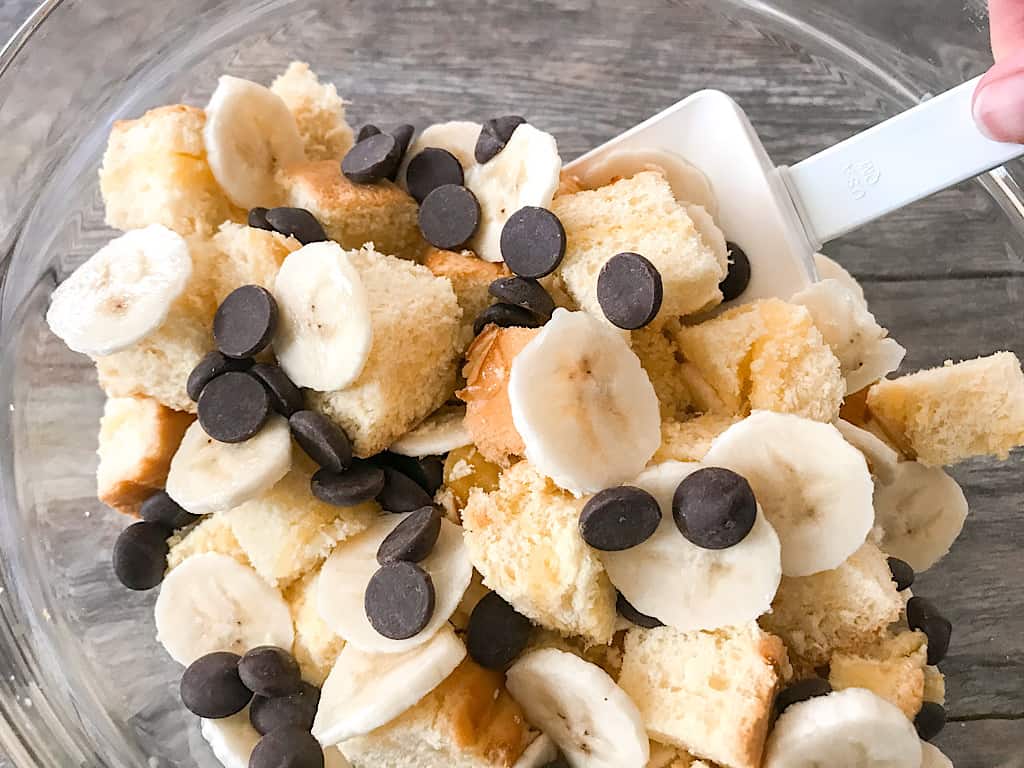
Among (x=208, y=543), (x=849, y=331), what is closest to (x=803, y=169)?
(x=849, y=331)

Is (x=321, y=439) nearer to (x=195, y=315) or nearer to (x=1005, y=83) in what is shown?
(x=195, y=315)

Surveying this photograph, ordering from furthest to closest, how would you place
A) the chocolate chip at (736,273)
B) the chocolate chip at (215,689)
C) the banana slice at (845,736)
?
the chocolate chip at (736,273)
the chocolate chip at (215,689)
the banana slice at (845,736)

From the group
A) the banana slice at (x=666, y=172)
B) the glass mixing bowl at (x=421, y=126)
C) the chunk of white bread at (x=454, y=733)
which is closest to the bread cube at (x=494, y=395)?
the chunk of white bread at (x=454, y=733)

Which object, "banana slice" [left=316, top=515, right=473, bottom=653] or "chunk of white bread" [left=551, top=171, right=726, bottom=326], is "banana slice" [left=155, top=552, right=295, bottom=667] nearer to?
"banana slice" [left=316, top=515, right=473, bottom=653]

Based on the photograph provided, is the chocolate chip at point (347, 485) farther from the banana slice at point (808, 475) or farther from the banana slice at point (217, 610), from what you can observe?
the banana slice at point (808, 475)

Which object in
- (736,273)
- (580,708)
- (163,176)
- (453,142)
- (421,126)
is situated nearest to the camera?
(580,708)

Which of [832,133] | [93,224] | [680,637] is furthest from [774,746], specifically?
[93,224]
